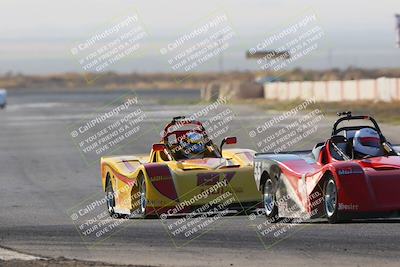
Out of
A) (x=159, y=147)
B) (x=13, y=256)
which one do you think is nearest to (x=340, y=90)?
(x=159, y=147)

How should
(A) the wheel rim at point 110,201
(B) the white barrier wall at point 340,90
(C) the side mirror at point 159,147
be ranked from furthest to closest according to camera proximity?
(B) the white barrier wall at point 340,90, (A) the wheel rim at point 110,201, (C) the side mirror at point 159,147

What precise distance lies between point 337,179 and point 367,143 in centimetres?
159

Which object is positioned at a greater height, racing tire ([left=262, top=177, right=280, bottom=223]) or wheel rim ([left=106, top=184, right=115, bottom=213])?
racing tire ([left=262, top=177, right=280, bottom=223])

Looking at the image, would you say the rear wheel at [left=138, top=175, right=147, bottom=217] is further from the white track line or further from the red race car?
the white track line

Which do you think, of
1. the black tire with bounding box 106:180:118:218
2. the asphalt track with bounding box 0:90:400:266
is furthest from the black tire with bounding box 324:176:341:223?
the black tire with bounding box 106:180:118:218

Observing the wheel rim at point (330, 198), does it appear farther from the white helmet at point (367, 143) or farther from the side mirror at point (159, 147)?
the side mirror at point (159, 147)

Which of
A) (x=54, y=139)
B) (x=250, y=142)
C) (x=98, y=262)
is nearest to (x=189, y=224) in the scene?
(x=98, y=262)

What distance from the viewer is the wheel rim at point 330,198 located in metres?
15.3

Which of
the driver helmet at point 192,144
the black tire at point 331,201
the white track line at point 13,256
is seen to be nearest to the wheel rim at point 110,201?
the driver helmet at point 192,144

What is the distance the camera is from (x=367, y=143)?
1641cm

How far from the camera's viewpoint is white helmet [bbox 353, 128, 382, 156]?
16312 millimetres

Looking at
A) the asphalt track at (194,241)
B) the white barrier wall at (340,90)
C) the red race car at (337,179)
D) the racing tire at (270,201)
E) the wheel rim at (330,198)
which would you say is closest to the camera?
the asphalt track at (194,241)

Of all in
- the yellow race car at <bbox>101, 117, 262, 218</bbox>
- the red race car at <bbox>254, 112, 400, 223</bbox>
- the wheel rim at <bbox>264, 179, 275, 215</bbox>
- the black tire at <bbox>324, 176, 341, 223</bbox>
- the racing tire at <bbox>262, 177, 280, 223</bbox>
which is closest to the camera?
the red race car at <bbox>254, 112, 400, 223</bbox>

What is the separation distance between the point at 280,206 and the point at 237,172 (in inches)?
77.6
